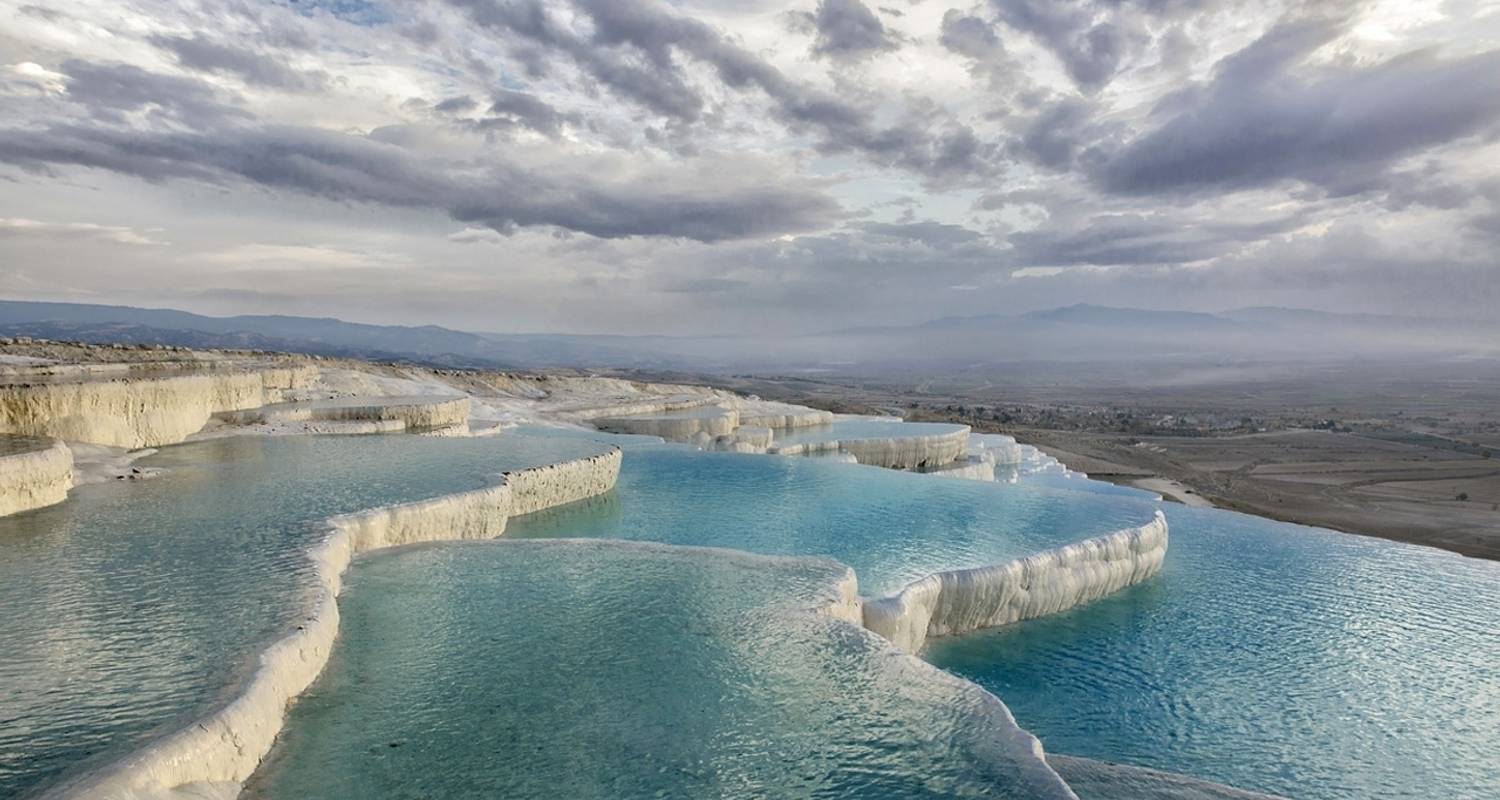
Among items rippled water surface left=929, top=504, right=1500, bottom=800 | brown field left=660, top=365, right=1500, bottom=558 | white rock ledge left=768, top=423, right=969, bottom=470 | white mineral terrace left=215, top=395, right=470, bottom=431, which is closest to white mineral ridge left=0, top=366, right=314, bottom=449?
white mineral terrace left=215, top=395, right=470, bottom=431

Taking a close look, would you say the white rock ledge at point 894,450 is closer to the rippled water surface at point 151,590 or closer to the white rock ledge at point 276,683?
the rippled water surface at point 151,590

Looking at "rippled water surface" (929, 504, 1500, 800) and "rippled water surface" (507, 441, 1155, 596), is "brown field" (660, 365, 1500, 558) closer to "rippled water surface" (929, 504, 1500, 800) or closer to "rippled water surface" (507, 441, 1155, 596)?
"rippled water surface" (929, 504, 1500, 800)

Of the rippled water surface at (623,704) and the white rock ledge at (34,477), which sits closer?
the rippled water surface at (623,704)

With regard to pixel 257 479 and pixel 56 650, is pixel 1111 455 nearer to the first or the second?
pixel 257 479

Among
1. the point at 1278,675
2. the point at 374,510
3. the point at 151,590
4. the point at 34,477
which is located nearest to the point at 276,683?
the point at 151,590

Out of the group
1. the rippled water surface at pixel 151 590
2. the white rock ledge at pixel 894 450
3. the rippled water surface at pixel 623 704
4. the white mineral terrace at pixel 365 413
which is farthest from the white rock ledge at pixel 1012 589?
the white mineral terrace at pixel 365 413
